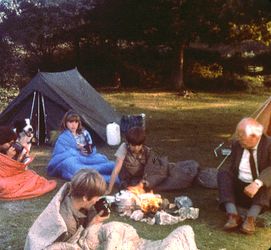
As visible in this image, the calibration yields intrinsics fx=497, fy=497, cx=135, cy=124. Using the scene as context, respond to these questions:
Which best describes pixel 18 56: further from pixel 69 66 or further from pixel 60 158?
pixel 60 158

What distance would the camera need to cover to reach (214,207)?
679 centimetres

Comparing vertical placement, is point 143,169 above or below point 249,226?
above

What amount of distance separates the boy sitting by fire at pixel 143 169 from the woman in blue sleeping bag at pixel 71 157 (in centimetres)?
79

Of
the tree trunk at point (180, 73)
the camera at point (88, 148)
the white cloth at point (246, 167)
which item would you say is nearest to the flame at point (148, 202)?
the white cloth at point (246, 167)

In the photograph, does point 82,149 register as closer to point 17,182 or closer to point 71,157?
point 71,157

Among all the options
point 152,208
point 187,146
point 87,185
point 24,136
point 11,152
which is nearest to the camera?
point 87,185

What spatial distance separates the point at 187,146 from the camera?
35.2 feet

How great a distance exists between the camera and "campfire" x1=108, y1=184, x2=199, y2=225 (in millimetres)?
6196

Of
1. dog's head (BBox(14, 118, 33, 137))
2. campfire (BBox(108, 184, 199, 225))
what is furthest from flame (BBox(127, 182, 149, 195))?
dog's head (BBox(14, 118, 33, 137))

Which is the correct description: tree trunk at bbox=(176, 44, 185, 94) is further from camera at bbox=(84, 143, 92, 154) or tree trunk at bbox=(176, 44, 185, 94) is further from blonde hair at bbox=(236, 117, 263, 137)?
blonde hair at bbox=(236, 117, 263, 137)

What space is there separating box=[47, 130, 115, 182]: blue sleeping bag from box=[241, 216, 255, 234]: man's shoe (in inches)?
110

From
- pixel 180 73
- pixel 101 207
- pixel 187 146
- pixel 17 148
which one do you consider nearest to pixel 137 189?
pixel 17 148

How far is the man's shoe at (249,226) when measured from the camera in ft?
18.9

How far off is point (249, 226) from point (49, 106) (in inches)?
241
